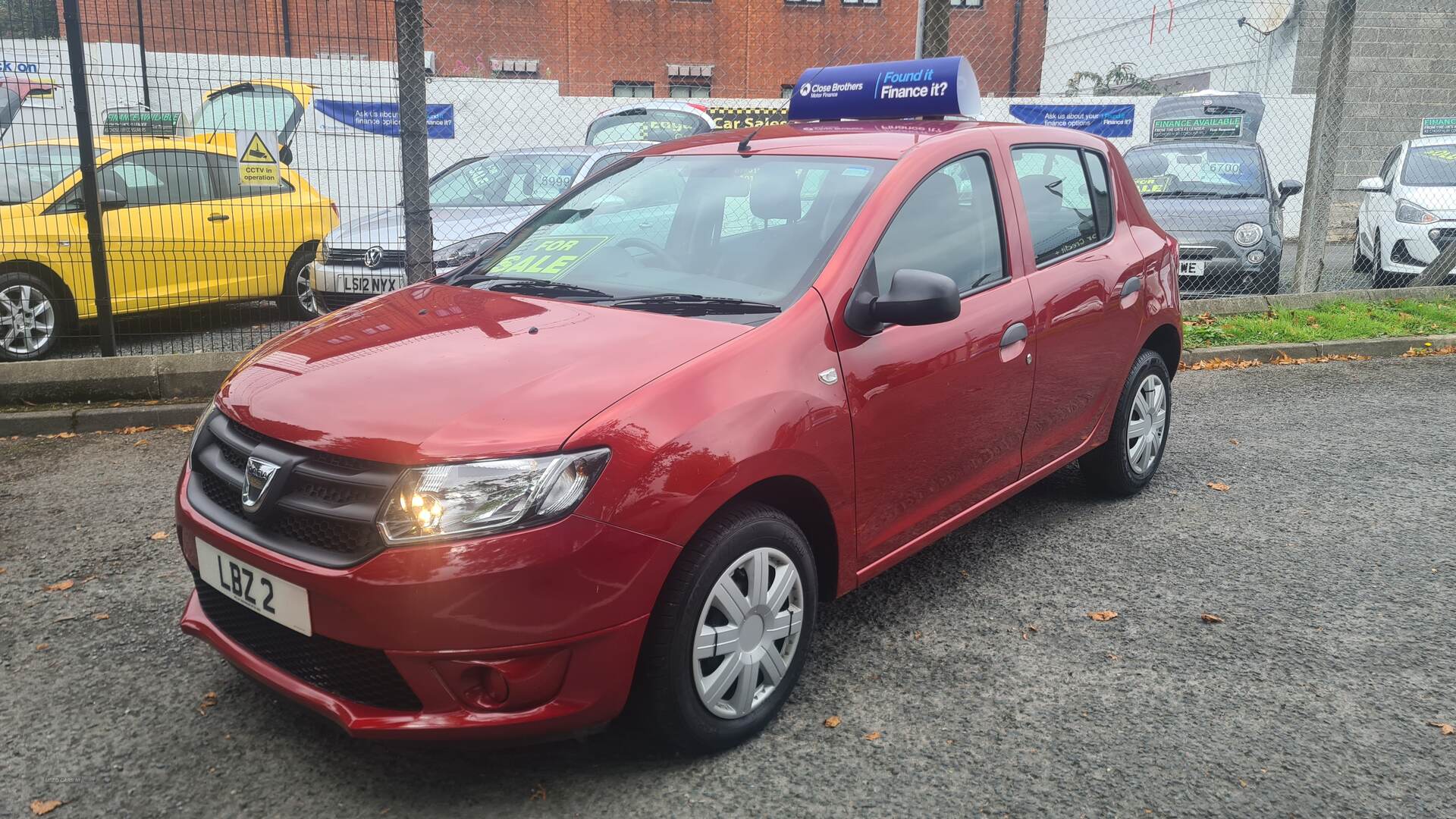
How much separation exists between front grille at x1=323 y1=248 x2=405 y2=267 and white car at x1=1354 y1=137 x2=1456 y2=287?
8.82 m

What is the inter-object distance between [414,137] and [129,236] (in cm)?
243

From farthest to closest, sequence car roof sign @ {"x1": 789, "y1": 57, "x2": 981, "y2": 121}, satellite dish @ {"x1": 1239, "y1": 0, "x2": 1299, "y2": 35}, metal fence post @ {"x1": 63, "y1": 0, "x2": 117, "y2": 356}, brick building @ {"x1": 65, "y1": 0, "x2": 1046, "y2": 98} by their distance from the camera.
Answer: brick building @ {"x1": 65, "y1": 0, "x2": 1046, "y2": 98}
satellite dish @ {"x1": 1239, "y1": 0, "x2": 1299, "y2": 35}
metal fence post @ {"x1": 63, "y1": 0, "x2": 117, "y2": 356}
car roof sign @ {"x1": 789, "y1": 57, "x2": 981, "y2": 121}

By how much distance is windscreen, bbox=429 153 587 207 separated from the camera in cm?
850

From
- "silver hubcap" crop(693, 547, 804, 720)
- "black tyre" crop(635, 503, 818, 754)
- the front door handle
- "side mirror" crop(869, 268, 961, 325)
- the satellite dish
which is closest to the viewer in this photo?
"black tyre" crop(635, 503, 818, 754)

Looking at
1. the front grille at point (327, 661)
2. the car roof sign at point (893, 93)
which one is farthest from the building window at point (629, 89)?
the front grille at point (327, 661)

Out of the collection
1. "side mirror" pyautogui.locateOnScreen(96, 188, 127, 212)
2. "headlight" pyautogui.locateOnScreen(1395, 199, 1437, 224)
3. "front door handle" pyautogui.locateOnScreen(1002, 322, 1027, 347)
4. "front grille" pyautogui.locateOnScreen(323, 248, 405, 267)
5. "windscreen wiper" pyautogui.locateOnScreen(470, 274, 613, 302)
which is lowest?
"front grille" pyautogui.locateOnScreen(323, 248, 405, 267)

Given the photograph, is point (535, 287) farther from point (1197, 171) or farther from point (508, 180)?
point (1197, 171)

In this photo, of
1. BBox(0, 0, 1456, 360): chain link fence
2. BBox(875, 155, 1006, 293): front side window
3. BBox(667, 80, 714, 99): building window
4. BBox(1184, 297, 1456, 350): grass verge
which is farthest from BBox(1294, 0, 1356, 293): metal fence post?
BBox(667, 80, 714, 99): building window

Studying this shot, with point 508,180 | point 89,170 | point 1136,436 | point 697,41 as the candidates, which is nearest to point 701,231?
point 1136,436

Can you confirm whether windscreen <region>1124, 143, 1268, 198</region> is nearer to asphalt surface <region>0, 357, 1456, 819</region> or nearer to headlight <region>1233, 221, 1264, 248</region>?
headlight <region>1233, 221, 1264, 248</region>

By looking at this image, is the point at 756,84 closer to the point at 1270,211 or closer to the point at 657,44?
the point at 657,44

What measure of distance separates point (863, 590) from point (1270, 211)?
761cm

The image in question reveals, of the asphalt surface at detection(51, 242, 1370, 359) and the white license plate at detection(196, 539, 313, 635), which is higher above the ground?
the white license plate at detection(196, 539, 313, 635)

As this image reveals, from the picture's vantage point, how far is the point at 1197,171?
10578 millimetres
